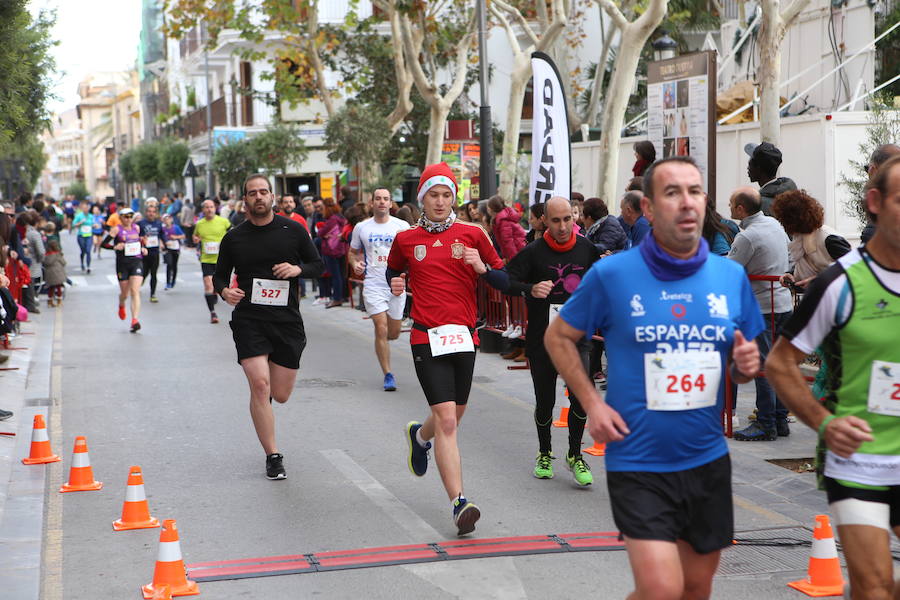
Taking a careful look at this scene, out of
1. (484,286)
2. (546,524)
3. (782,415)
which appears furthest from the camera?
(484,286)

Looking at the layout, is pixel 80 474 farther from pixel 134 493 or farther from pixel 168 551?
pixel 168 551

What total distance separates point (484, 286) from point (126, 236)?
21.6 ft

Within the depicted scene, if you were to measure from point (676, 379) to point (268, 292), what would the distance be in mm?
4655

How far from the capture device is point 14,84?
13633 mm

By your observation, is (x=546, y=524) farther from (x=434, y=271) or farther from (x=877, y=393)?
(x=877, y=393)

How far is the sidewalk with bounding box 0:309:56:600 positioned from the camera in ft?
19.6

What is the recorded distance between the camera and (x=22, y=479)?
8164 mm

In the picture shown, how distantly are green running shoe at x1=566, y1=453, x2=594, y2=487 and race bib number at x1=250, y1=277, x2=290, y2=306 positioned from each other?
221 centimetres

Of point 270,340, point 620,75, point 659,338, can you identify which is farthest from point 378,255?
point 659,338

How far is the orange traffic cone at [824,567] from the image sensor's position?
534 cm

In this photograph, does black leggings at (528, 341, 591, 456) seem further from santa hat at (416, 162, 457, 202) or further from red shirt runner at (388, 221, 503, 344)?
santa hat at (416, 162, 457, 202)

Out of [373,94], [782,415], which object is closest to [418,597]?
[782,415]

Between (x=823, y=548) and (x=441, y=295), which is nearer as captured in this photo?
(x=823, y=548)

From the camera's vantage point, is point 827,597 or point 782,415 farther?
point 782,415
